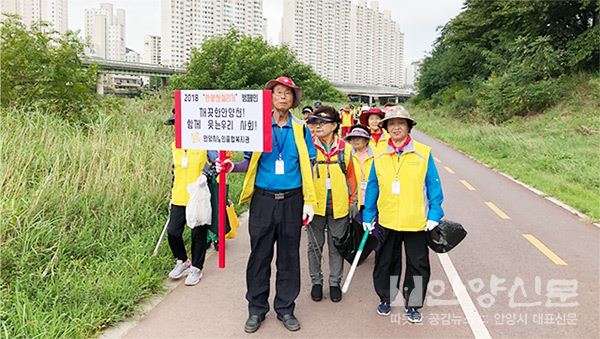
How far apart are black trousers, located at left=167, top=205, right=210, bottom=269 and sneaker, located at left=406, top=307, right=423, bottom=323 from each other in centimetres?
214

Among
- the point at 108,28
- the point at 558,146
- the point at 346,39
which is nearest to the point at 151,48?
the point at 108,28

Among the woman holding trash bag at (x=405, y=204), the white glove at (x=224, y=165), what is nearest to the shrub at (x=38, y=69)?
the white glove at (x=224, y=165)

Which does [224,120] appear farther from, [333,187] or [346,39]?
[346,39]

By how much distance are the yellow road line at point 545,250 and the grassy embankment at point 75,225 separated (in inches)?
177

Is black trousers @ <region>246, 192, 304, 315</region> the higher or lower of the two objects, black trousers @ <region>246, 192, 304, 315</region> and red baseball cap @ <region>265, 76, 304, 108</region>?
the lower

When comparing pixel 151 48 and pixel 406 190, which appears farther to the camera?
pixel 151 48

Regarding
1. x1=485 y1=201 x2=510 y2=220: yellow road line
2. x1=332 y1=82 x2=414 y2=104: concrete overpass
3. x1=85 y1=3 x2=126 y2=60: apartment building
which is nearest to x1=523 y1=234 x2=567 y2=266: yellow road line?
x1=485 y1=201 x2=510 y2=220: yellow road line

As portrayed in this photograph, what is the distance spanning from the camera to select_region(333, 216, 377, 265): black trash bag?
178 inches

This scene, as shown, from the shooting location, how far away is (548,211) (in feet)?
27.3

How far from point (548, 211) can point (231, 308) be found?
655 cm

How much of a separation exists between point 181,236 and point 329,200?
5.20 feet

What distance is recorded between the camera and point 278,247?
3922 mm

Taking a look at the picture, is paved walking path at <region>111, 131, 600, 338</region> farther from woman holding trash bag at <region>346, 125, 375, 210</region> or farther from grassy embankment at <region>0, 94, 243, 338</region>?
woman holding trash bag at <region>346, 125, 375, 210</region>

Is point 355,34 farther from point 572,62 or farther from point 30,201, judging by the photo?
point 30,201
